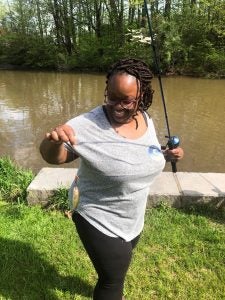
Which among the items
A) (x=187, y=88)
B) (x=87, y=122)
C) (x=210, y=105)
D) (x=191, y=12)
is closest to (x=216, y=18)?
(x=191, y=12)

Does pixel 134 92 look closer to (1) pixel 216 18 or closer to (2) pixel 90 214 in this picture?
(2) pixel 90 214

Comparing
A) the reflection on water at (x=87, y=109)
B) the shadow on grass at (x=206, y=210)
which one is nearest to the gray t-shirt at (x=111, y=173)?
the shadow on grass at (x=206, y=210)

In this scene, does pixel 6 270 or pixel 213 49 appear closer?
pixel 6 270

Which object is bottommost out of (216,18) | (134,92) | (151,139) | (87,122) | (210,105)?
(210,105)

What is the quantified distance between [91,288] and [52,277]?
35 cm

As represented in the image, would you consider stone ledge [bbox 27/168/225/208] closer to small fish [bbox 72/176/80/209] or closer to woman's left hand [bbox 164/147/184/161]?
woman's left hand [bbox 164/147/184/161]

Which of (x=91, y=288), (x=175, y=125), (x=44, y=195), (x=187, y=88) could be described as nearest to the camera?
(x=91, y=288)

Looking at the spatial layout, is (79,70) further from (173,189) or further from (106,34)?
(173,189)

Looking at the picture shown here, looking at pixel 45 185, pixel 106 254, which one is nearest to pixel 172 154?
pixel 106 254

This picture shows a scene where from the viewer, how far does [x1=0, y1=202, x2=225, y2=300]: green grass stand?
9.46 feet

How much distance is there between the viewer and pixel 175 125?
31.9ft

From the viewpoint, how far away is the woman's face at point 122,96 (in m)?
1.86

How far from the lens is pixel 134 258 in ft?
10.6

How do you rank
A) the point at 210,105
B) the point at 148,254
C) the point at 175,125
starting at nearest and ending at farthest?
the point at 148,254 → the point at 175,125 → the point at 210,105
